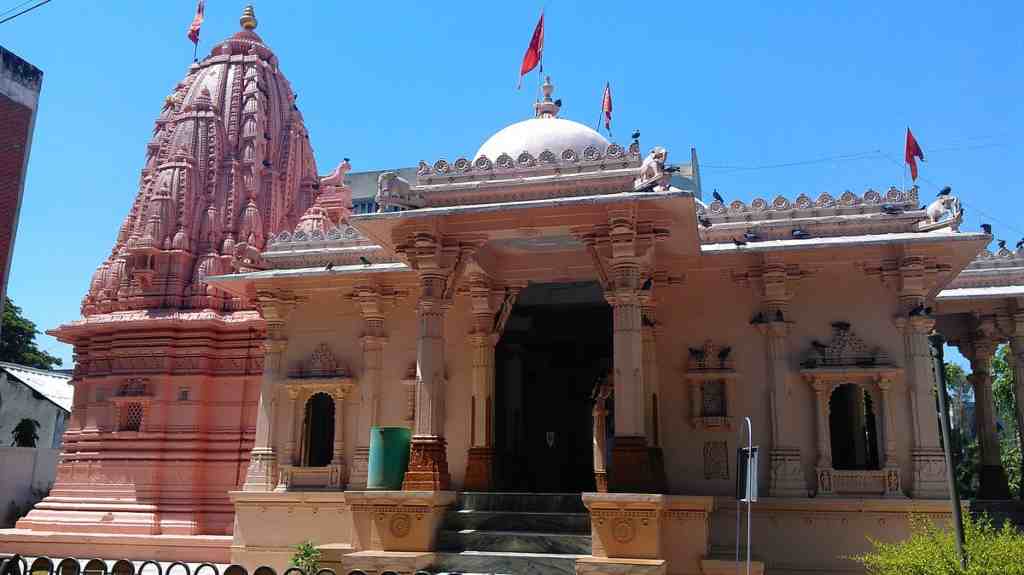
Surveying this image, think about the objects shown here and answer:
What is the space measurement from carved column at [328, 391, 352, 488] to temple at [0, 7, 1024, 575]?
44mm

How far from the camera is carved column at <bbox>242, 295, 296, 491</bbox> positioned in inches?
679

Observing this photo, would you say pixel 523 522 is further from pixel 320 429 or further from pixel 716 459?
pixel 320 429

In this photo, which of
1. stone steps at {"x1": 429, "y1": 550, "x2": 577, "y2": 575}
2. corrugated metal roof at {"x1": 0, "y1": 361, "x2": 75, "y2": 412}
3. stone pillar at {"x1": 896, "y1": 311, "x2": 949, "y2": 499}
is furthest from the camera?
corrugated metal roof at {"x1": 0, "y1": 361, "x2": 75, "y2": 412}

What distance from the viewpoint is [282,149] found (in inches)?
1142

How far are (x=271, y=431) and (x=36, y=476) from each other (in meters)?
15.2

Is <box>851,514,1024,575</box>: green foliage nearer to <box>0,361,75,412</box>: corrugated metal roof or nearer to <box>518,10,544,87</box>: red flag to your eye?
<box>518,10,544,87</box>: red flag

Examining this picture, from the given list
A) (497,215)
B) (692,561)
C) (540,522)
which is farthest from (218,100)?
(692,561)

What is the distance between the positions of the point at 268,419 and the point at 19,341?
113 feet

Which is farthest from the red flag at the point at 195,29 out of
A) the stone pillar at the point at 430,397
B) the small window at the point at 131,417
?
the stone pillar at the point at 430,397

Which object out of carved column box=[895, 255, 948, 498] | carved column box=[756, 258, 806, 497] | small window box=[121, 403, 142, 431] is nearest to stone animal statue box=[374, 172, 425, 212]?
carved column box=[756, 258, 806, 497]

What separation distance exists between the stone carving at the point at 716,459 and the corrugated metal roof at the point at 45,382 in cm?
2799

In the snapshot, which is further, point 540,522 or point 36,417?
point 36,417

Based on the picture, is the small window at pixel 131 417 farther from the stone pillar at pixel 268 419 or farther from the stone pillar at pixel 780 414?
the stone pillar at pixel 780 414

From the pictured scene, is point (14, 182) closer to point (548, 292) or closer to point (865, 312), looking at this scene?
point (548, 292)
